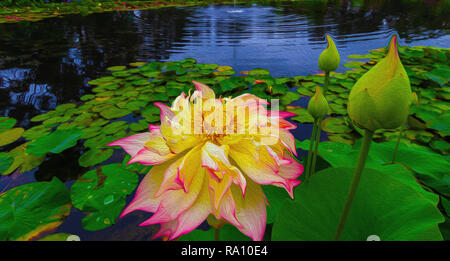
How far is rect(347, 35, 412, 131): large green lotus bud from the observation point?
26cm

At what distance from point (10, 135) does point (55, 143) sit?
45 centimetres

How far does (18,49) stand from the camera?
9.04ft

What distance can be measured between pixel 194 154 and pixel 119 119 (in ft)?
4.14

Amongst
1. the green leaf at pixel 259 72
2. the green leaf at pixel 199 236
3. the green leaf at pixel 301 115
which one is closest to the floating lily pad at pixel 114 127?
the green leaf at pixel 199 236

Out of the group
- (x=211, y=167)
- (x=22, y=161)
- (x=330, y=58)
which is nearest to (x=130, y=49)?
(x=22, y=161)

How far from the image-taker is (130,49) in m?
2.83

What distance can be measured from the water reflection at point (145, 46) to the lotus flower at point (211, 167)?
1496 millimetres

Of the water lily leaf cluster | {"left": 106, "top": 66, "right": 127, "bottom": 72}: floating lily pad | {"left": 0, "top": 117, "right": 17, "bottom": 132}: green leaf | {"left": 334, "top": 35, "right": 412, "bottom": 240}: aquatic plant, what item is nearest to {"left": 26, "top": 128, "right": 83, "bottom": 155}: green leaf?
the water lily leaf cluster

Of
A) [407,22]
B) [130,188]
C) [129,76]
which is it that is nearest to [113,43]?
[129,76]

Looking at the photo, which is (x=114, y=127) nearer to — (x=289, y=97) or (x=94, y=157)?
(x=94, y=157)

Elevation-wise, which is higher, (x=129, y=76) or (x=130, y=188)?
(x=129, y=76)

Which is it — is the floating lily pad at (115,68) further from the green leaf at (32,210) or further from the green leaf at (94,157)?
the green leaf at (32,210)

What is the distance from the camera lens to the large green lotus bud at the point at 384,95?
10.1 inches
